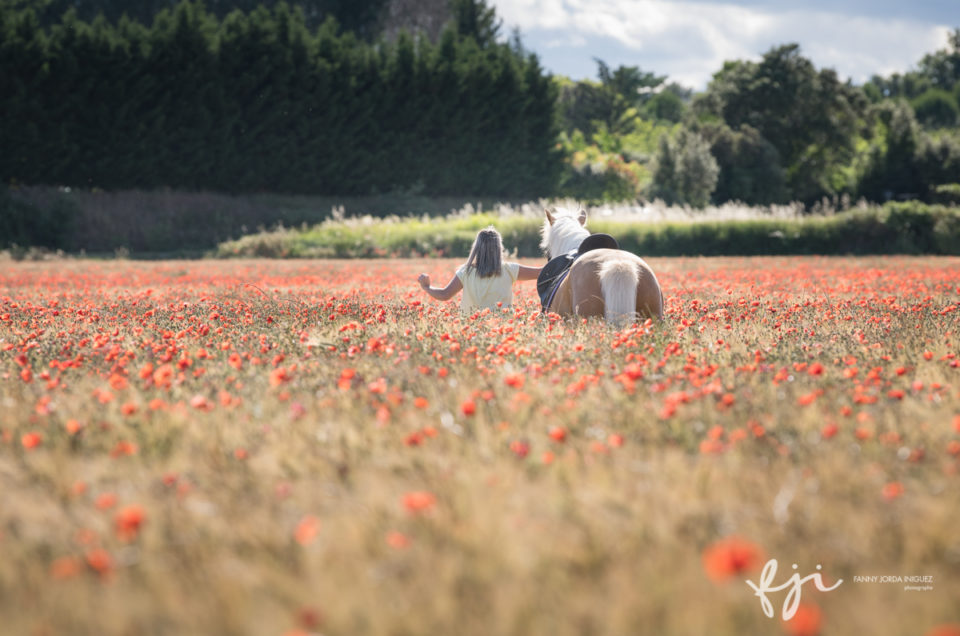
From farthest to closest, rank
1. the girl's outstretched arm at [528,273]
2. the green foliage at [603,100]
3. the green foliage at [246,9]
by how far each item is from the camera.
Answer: the green foliage at [603,100], the green foliage at [246,9], the girl's outstretched arm at [528,273]

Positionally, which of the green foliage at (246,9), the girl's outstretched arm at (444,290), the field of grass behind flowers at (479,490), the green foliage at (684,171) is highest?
the green foliage at (246,9)


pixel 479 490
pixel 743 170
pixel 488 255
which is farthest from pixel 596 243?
pixel 743 170

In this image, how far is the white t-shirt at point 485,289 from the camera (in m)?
8.41

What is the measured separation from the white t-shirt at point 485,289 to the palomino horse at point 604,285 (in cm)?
62

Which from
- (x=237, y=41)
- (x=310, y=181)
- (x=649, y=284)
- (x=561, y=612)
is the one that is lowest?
(x=561, y=612)

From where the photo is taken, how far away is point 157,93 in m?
31.5

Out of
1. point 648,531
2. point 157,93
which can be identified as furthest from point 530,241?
point 648,531

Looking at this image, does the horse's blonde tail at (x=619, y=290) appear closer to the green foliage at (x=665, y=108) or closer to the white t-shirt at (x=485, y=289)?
the white t-shirt at (x=485, y=289)

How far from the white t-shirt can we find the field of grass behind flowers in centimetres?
273

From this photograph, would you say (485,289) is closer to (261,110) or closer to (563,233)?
(563,233)

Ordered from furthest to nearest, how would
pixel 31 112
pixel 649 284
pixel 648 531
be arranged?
1. pixel 31 112
2. pixel 649 284
3. pixel 648 531

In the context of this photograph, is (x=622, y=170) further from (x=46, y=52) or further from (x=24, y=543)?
(x=24, y=543)

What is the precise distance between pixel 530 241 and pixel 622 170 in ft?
87.0

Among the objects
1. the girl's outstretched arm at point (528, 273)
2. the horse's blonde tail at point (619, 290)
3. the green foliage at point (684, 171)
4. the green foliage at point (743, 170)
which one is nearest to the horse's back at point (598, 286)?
the horse's blonde tail at point (619, 290)
